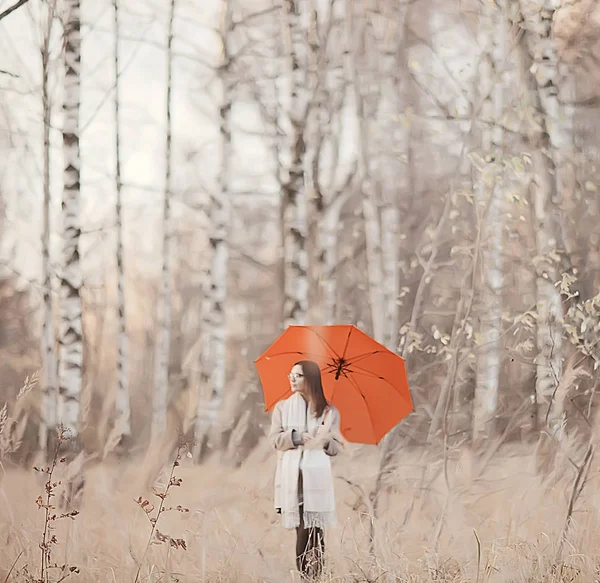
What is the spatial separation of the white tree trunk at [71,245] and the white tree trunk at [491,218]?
83.2 inches

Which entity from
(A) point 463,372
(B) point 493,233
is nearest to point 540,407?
(A) point 463,372

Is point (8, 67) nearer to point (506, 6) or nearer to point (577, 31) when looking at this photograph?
point (506, 6)

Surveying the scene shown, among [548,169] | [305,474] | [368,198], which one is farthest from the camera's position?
[368,198]

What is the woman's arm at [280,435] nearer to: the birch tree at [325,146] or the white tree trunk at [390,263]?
the birch tree at [325,146]

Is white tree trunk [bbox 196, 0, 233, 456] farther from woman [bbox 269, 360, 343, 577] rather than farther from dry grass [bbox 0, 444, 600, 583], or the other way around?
woman [bbox 269, 360, 343, 577]

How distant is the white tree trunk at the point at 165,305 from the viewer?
3.97 metres

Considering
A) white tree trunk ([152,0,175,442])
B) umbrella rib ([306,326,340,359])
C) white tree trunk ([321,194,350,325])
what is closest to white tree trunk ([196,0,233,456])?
white tree trunk ([152,0,175,442])

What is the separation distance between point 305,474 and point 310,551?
0.45m

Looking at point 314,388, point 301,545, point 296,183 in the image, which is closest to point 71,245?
point 296,183

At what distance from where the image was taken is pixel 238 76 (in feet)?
13.2

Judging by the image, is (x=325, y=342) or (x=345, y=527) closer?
(x=325, y=342)

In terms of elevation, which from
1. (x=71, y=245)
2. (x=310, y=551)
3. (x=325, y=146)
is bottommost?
(x=310, y=551)

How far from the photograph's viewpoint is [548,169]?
4.02m

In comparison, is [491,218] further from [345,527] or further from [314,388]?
[345,527]
